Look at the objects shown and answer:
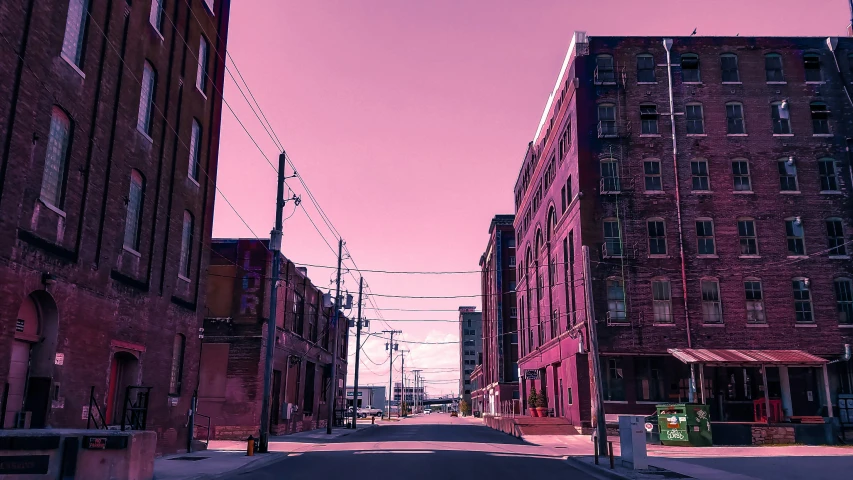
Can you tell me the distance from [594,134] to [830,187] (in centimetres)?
1424

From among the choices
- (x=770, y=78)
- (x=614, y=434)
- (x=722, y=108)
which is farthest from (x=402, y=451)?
(x=770, y=78)

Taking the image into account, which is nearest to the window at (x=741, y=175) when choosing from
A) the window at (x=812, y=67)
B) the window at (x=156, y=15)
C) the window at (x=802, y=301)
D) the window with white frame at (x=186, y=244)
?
the window at (x=802, y=301)

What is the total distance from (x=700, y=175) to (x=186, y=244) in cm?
2938

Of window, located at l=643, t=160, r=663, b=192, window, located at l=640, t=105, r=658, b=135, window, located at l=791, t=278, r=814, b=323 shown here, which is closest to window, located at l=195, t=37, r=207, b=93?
window, located at l=643, t=160, r=663, b=192

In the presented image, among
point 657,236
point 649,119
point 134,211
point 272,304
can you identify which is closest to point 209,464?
point 272,304

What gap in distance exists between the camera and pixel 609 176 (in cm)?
3959

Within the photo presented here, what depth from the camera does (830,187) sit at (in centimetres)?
3947

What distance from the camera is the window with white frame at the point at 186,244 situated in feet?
83.8

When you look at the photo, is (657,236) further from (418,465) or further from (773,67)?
(418,465)

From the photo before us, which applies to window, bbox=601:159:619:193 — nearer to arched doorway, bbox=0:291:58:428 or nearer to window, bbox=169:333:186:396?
window, bbox=169:333:186:396

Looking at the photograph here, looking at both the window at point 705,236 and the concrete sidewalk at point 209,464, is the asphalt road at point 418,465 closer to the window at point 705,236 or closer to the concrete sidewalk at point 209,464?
the concrete sidewalk at point 209,464

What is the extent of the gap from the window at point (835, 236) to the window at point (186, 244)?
3472 cm

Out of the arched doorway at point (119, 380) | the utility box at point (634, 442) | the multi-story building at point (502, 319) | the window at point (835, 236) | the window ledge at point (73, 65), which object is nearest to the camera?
the window ledge at point (73, 65)

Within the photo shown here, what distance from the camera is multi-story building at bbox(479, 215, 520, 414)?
267 feet
